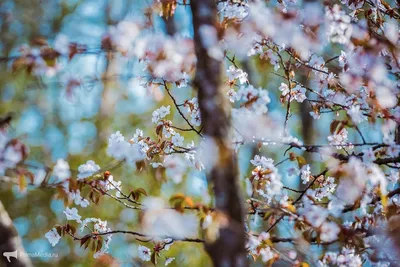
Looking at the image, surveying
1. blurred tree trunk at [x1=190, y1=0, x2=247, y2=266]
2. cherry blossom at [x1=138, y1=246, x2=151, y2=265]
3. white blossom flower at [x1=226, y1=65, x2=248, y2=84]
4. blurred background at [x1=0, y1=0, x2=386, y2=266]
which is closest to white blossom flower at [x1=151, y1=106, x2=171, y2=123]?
white blossom flower at [x1=226, y1=65, x2=248, y2=84]

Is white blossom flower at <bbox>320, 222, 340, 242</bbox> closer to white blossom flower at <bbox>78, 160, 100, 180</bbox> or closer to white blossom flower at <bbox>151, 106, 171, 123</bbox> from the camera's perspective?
white blossom flower at <bbox>78, 160, 100, 180</bbox>

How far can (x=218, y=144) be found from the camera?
1275 millimetres

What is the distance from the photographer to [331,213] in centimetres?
167

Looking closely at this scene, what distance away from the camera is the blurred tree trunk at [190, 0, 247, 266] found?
1.24m

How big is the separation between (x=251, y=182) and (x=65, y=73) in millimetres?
→ 825

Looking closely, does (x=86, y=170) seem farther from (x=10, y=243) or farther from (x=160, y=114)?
(x=160, y=114)

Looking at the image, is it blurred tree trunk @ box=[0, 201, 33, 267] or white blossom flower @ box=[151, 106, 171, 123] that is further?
white blossom flower @ box=[151, 106, 171, 123]

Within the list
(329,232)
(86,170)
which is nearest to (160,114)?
(86,170)

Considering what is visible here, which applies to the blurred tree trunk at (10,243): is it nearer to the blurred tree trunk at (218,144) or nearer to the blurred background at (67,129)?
the blurred tree trunk at (218,144)

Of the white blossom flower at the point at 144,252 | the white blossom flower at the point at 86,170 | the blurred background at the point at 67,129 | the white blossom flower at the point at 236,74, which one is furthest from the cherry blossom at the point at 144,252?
the blurred background at the point at 67,129

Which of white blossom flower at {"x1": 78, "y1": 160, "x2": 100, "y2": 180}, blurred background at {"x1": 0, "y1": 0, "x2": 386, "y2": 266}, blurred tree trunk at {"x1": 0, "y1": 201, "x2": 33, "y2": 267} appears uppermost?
blurred background at {"x1": 0, "y1": 0, "x2": 386, "y2": 266}

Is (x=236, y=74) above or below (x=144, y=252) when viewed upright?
above

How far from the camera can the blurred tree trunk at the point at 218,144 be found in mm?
1239

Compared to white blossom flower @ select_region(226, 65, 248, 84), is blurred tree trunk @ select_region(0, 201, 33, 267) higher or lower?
lower
